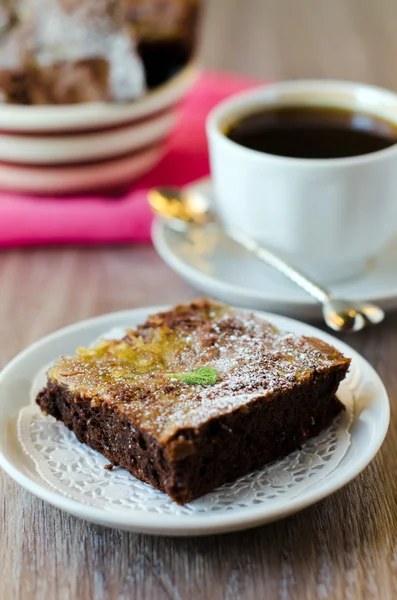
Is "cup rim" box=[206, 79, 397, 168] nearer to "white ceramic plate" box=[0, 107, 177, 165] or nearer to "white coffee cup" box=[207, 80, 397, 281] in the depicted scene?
"white coffee cup" box=[207, 80, 397, 281]

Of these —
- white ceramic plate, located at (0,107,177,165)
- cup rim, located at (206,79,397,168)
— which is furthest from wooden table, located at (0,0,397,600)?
white ceramic plate, located at (0,107,177,165)

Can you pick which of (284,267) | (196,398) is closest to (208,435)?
(196,398)

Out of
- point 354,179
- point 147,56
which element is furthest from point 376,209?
point 147,56

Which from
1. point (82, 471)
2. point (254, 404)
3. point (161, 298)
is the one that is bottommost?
point (161, 298)

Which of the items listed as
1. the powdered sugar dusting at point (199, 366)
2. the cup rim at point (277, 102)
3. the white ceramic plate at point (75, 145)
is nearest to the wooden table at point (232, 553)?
the powdered sugar dusting at point (199, 366)

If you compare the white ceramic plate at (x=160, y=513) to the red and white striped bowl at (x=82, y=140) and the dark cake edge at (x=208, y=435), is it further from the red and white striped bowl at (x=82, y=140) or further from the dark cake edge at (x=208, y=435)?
the red and white striped bowl at (x=82, y=140)

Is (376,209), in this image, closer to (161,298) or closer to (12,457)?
(161,298)
